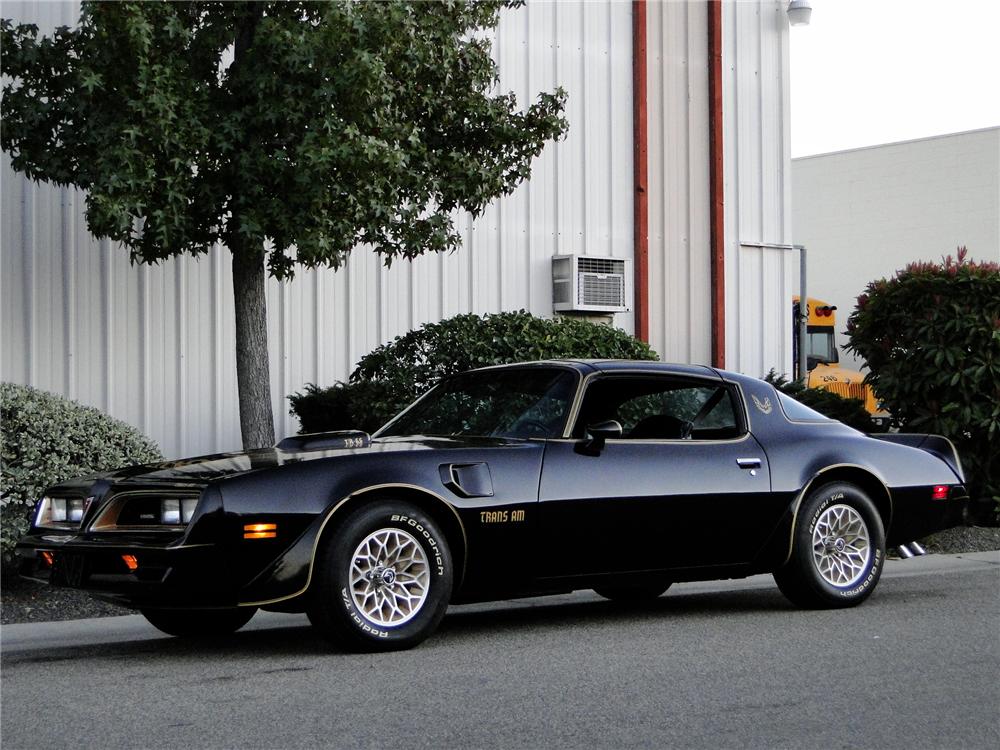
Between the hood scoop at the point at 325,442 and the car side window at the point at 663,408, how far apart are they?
4.02ft

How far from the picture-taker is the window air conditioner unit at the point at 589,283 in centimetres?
1538

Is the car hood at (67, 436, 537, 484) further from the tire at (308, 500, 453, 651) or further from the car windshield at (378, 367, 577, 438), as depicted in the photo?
the tire at (308, 500, 453, 651)

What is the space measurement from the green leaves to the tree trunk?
16.5 inches

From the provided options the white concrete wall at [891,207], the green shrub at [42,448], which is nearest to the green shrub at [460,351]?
the green shrub at [42,448]

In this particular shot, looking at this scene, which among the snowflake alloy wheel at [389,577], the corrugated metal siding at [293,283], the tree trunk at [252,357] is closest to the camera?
the snowflake alloy wheel at [389,577]

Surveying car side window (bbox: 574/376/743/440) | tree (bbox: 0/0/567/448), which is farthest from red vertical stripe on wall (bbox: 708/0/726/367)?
car side window (bbox: 574/376/743/440)

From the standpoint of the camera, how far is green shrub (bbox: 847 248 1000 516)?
12078mm

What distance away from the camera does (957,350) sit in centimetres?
1209

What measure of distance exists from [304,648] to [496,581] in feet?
3.28

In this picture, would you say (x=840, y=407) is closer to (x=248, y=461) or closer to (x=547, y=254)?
(x=547, y=254)

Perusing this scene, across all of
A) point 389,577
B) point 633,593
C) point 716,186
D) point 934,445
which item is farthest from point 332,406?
point 716,186

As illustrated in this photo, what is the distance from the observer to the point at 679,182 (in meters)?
16.8

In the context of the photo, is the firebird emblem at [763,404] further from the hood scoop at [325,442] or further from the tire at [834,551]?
the hood scoop at [325,442]

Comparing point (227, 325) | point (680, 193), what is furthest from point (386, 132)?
point (680, 193)
